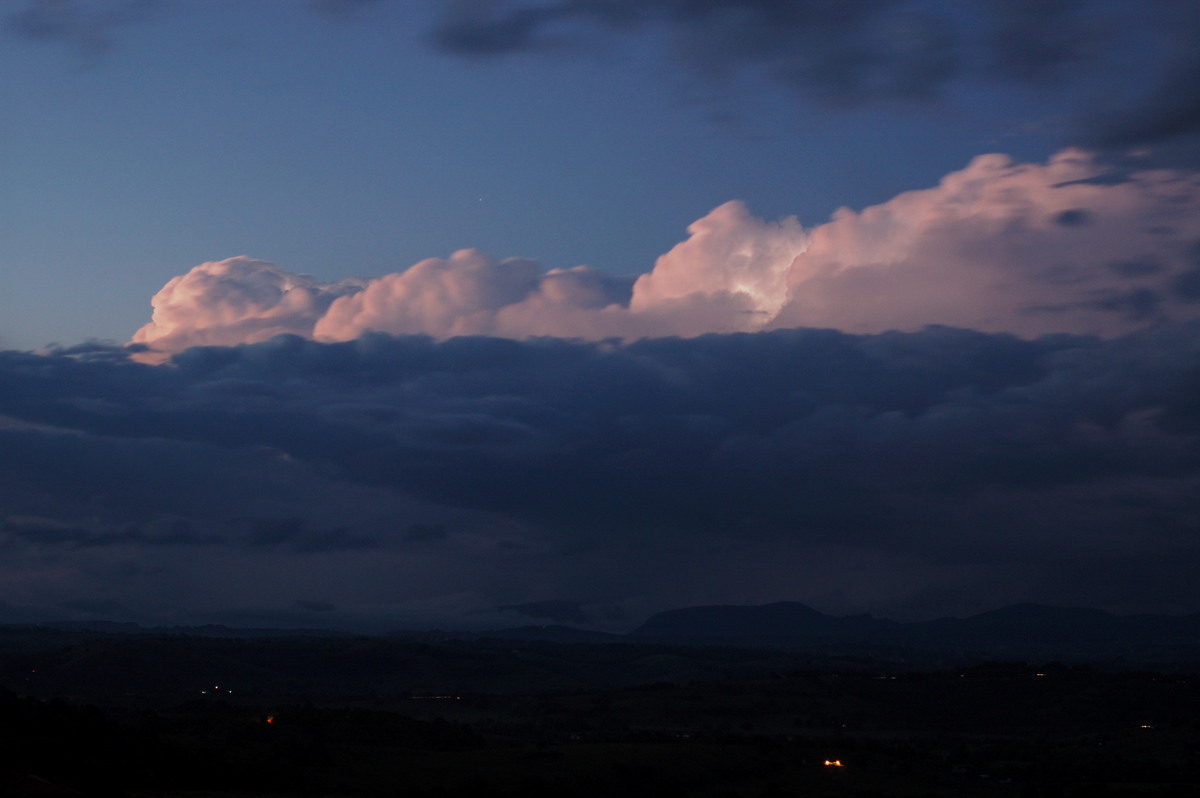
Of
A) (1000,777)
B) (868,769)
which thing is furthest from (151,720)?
(1000,777)

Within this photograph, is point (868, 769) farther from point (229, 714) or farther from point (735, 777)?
point (229, 714)

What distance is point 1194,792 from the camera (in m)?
126

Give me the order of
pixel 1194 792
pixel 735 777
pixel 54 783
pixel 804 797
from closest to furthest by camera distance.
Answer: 1. pixel 54 783
2. pixel 1194 792
3. pixel 804 797
4. pixel 735 777

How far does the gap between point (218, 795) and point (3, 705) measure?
98.2ft

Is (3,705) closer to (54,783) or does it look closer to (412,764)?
(54,783)

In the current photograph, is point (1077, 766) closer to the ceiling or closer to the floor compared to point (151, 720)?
closer to the floor

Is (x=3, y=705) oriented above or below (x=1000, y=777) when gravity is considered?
above

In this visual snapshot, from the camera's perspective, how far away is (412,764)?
154500mm

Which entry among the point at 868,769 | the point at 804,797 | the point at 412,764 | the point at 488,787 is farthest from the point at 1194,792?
the point at 412,764

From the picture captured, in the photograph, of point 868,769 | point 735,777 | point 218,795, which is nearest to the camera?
point 218,795

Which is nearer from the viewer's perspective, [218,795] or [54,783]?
[54,783]

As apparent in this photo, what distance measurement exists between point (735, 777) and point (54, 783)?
98.4 meters

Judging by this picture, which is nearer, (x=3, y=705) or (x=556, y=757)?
(x=3, y=705)

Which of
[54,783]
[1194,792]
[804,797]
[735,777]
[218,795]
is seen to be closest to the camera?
[54,783]
